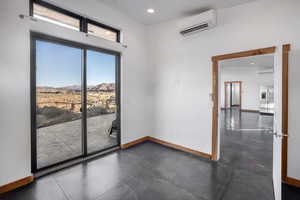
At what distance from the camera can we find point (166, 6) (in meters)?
2.99

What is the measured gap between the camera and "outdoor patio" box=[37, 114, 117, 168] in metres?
2.65

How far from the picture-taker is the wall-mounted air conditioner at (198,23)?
9.28ft

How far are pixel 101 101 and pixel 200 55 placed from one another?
253cm

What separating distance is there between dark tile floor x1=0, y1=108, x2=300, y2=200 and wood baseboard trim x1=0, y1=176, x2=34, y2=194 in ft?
0.27

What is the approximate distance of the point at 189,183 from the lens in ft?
7.45

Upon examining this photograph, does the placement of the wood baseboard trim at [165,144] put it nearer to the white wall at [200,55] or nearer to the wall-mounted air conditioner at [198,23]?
the white wall at [200,55]

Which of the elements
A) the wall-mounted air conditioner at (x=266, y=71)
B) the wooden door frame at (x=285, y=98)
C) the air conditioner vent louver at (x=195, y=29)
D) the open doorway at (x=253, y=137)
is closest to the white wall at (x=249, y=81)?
the open doorway at (x=253, y=137)

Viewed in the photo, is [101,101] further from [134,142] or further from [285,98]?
[285,98]

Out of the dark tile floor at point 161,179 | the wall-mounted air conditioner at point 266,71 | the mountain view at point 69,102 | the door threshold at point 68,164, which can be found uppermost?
the wall-mounted air conditioner at point 266,71

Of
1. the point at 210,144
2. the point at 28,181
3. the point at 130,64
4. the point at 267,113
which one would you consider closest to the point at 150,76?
the point at 130,64

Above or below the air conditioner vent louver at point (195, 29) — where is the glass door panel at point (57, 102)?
below

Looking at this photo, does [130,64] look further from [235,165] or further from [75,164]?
[235,165]

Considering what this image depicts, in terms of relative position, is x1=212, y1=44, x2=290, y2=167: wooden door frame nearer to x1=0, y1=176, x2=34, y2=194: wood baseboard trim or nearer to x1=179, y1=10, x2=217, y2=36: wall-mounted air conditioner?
x1=179, y1=10, x2=217, y2=36: wall-mounted air conditioner

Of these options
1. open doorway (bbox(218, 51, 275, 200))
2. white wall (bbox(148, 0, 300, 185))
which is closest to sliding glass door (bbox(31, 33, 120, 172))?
white wall (bbox(148, 0, 300, 185))
